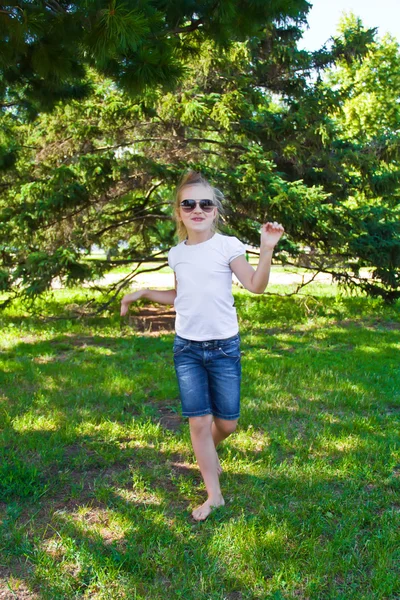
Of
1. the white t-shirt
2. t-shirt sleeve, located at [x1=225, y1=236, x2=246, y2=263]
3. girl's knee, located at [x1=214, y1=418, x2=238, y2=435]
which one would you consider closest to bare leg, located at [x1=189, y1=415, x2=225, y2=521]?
girl's knee, located at [x1=214, y1=418, x2=238, y2=435]

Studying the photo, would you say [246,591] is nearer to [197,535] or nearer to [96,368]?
[197,535]

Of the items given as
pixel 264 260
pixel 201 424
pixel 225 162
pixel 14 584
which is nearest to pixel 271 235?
pixel 264 260

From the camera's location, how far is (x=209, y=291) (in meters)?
3.04

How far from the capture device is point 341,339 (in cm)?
782

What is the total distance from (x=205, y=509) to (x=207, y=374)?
2.36 feet

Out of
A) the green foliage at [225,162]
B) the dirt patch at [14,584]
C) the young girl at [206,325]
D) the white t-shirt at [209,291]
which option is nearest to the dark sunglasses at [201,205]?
the young girl at [206,325]

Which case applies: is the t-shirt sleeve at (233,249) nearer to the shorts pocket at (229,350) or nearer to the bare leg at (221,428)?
the shorts pocket at (229,350)

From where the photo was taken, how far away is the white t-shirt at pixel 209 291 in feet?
10.0

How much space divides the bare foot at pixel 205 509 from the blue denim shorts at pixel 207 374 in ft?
1.49

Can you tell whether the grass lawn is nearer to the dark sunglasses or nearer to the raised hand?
the raised hand

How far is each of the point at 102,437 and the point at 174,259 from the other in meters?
1.65

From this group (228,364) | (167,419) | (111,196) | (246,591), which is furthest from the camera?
(111,196)

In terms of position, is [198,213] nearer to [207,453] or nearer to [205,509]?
[207,453]

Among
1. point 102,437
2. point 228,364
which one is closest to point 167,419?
point 102,437
